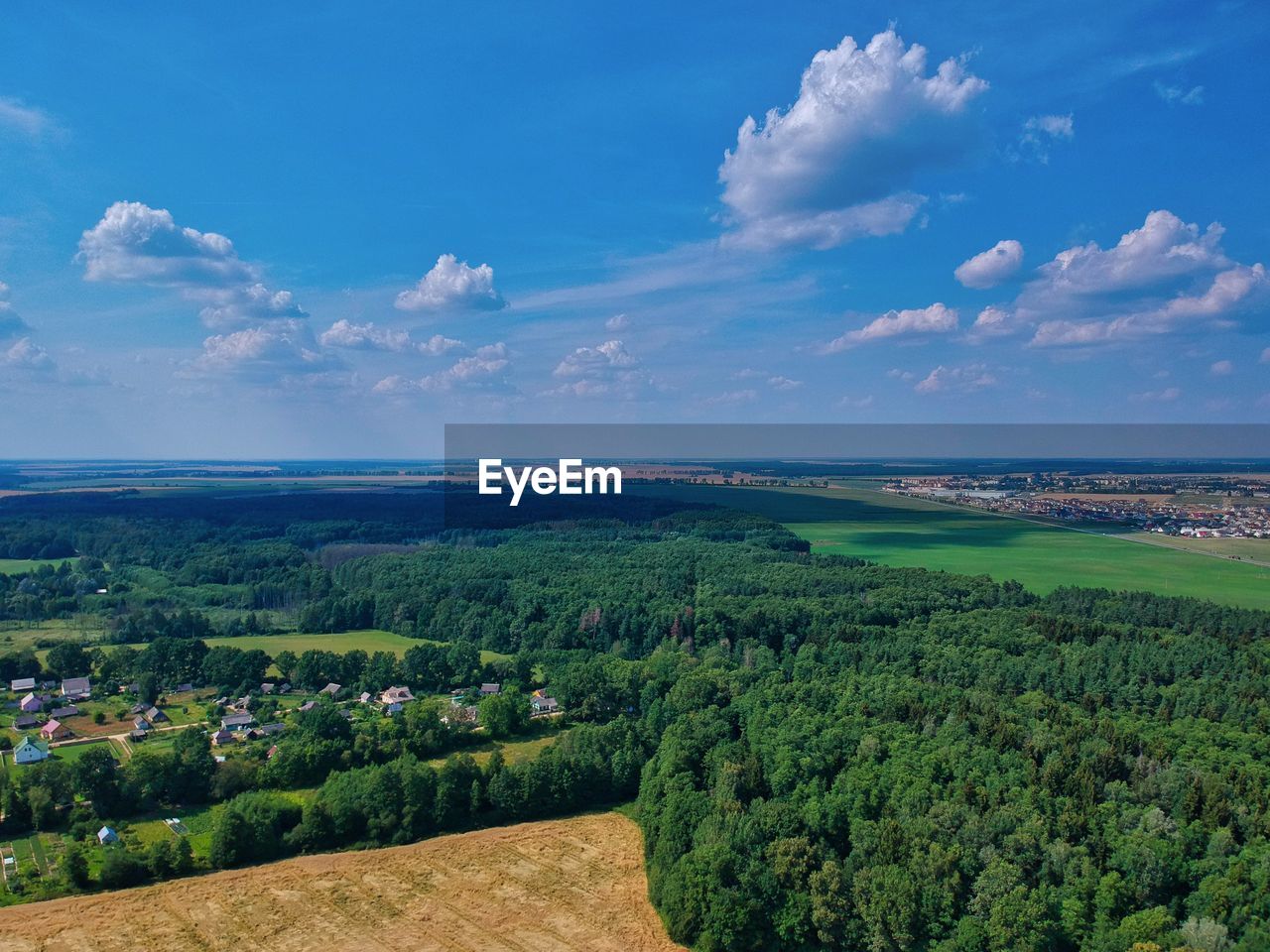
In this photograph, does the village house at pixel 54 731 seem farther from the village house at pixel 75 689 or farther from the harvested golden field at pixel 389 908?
the harvested golden field at pixel 389 908

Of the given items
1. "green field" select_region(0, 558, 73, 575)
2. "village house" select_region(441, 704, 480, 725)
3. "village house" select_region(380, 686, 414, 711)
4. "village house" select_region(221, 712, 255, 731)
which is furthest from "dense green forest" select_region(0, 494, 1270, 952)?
"green field" select_region(0, 558, 73, 575)

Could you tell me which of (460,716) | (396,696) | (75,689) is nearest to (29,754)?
(75,689)

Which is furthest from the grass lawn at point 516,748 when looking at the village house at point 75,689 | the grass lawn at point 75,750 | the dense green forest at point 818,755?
the village house at point 75,689

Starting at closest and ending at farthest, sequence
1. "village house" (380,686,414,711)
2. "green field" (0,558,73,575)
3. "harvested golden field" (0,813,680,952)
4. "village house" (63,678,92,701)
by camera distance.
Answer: "harvested golden field" (0,813,680,952) < "village house" (380,686,414,711) < "village house" (63,678,92,701) < "green field" (0,558,73,575)

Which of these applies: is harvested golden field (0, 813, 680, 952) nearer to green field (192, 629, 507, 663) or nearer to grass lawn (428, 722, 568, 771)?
grass lawn (428, 722, 568, 771)

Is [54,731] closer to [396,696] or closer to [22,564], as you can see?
[396,696]

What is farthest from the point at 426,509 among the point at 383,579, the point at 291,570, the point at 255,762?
the point at 255,762

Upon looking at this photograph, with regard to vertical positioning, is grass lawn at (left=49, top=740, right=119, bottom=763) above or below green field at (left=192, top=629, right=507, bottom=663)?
below
